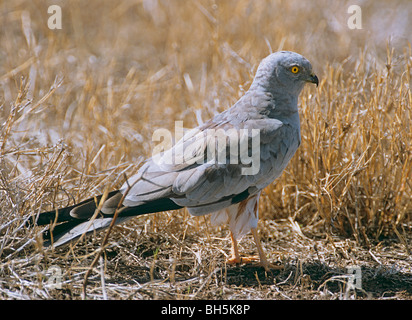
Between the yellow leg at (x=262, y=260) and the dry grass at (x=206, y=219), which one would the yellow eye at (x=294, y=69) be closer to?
the dry grass at (x=206, y=219)

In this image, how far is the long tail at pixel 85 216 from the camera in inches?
122

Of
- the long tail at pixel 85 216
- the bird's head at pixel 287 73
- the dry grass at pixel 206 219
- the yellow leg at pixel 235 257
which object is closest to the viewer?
→ the long tail at pixel 85 216

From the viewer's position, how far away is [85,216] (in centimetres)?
309

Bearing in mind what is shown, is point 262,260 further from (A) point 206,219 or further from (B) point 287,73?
(B) point 287,73

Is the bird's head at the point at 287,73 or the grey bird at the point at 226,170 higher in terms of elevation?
the bird's head at the point at 287,73

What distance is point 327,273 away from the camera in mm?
3254

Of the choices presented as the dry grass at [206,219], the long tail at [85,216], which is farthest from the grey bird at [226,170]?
the dry grass at [206,219]

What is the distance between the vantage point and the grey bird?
10.3 ft

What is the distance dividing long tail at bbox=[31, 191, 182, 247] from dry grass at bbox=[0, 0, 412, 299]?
0.38 ft

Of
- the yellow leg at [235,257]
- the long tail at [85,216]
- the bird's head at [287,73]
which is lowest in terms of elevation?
the yellow leg at [235,257]

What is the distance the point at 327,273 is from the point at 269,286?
14.9 inches

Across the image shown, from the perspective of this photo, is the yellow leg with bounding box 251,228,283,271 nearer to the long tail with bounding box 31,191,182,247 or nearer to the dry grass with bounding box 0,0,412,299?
the dry grass with bounding box 0,0,412,299

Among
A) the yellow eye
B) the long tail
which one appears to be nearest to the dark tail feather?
the long tail

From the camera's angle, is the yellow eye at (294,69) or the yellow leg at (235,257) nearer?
the yellow eye at (294,69)
